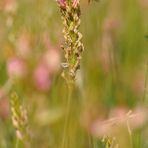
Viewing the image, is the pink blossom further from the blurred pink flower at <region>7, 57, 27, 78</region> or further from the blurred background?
the blurred pink flower at <region>7, 57, 27, 78</region>

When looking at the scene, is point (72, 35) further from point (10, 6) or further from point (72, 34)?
point (10, 6)

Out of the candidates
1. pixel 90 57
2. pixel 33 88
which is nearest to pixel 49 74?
pixel 33 88

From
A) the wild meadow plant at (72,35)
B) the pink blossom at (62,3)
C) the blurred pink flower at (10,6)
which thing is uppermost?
the pink blossom at (62,3)

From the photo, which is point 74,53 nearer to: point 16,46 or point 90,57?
Result: point 16,46

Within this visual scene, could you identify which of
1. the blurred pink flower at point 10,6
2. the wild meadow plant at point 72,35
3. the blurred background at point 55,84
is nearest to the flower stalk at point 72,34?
the wild meadow plant at point 72,35

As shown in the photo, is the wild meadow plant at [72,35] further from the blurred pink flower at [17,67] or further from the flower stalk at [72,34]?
the blurred pink flower at [17,67]

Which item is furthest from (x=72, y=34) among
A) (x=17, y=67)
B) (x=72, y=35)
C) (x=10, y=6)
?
(x=17, y=67)

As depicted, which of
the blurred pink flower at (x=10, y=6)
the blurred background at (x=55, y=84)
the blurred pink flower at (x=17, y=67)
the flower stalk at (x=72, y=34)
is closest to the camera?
the flower stalk at (x=72, y=34)

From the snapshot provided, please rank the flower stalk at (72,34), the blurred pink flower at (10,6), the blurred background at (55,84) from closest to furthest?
the flower stalk at (72,34)
the blurred background at (55,84)
the blurred pink flower at (10,6)
